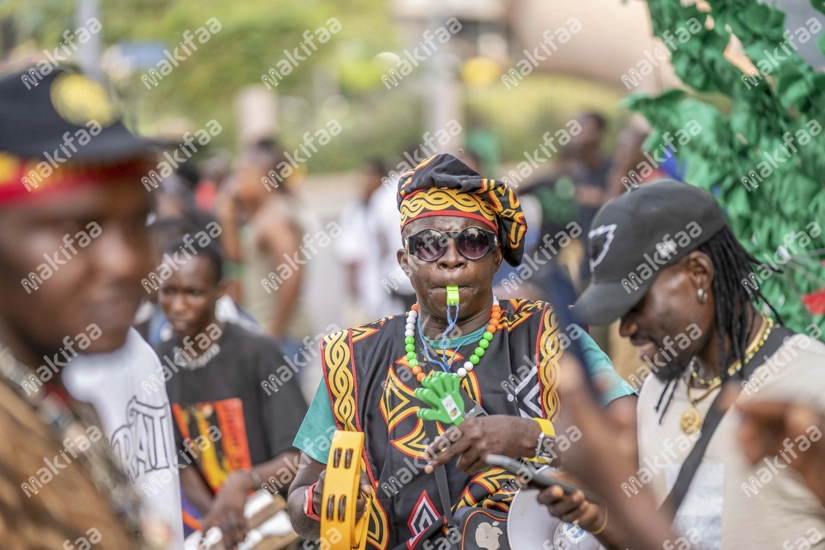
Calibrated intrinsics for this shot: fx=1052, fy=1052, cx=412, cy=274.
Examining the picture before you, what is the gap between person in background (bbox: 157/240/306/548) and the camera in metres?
4.88

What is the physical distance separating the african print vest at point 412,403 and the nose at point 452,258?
0.26 metres

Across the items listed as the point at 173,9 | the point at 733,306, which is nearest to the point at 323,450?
the point at 733,306

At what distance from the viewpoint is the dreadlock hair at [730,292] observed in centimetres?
315

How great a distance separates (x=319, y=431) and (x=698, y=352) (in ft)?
4.18

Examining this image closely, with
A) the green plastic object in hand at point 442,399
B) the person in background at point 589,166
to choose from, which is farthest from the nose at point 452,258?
the person in background at point 589,166

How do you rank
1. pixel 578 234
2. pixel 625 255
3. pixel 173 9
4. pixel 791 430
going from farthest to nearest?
pixel 173 9 < pixel 578 234 < pixel 625 255 < pixel 791 430

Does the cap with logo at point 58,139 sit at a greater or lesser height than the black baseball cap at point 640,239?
greater

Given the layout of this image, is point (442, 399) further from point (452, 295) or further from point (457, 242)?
point (457, 242)

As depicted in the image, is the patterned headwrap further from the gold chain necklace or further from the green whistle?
the gold chain necklace

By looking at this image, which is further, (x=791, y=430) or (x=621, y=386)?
(x=621, y=386)

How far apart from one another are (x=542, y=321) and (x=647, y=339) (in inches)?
16.3

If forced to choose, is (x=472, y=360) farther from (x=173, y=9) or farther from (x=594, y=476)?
(x=173, y=9)

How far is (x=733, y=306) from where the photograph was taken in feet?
10.5

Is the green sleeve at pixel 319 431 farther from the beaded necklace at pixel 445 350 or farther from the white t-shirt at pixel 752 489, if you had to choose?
the white t-shirt at pixel 752 489
